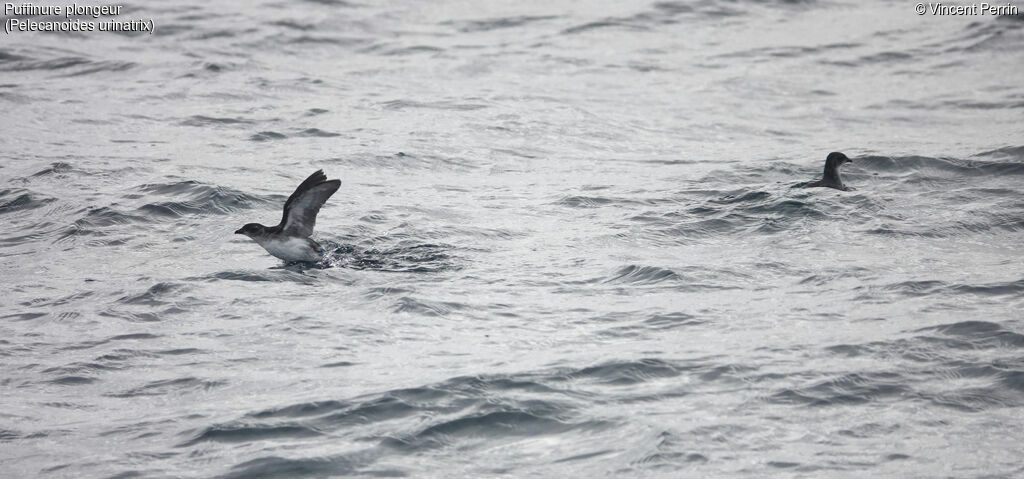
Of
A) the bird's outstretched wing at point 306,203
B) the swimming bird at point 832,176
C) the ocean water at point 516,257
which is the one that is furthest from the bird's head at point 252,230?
the swimming bird at point 832,176

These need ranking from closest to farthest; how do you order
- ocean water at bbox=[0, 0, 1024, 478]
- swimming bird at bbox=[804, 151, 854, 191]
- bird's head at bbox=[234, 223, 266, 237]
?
1. ocean water at bbox=[0, 0, 1024, 478]
2. bird's head at bbox=[234, 223, 266, 237]
3. swimming bird at bbox=[804, 151, 854, 191]

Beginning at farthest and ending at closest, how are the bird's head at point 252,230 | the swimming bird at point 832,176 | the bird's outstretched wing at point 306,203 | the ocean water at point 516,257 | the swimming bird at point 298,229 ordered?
the swimming bird at point 832,176
the bird's head at point 252,230
the swimming bird at point 298,229
the bird's outstretched wing at point 306,203
the ocean water at point 516,257

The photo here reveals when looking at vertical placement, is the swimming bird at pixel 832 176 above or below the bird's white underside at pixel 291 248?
above

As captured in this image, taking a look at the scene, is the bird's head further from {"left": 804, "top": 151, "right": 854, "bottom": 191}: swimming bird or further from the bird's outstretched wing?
{"left": 804, "top": 151, "right": 854, "bottom": 191}: swimming bird

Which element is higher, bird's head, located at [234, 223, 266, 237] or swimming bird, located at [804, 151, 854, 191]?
swimming bird, located at [804, 151, 854, 191]

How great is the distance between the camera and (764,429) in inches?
352

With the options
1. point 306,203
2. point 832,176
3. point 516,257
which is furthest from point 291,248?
point 832,176

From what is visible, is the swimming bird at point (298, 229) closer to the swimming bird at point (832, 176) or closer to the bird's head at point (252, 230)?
the bird's head at point (252, 230)

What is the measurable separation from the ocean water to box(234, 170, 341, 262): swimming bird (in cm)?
28

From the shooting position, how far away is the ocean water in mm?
9016

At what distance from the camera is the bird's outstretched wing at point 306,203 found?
520 inches

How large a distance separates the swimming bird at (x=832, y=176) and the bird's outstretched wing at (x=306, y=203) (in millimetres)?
6642

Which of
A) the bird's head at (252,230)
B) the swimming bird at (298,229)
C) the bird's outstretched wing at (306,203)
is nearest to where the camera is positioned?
the bird's outstretched wing at (306,203)

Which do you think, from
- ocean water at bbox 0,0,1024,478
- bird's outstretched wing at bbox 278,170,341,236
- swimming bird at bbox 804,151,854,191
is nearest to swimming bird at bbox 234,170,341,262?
bird's outstretched wing at bbox 278,170,341,236
